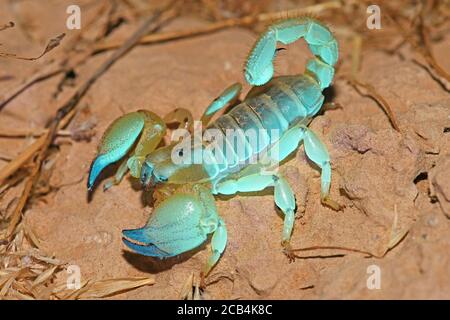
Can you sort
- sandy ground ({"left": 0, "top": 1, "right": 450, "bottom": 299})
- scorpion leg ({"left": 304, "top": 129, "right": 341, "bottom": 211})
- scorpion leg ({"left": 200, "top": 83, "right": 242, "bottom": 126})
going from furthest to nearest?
scorpion leg ({"left": 200, "top": 83, "right": 242, "bottom": 126})
scorpion leg ({"left": 304, "top": 129, "right": 341, "bottom": 211})
sandy ground ({"left": 0, "top": 1, "right": 450, "bottom": 299})

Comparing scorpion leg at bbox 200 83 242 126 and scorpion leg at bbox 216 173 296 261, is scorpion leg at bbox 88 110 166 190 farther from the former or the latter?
scorpion leg at bbox 216 173 296 261

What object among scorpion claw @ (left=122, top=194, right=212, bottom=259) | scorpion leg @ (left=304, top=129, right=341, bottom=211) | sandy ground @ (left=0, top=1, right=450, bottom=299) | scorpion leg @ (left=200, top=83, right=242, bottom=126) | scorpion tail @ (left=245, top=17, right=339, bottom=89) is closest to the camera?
sandy ground @ (left=0, top=1, right=450, bottom=299)

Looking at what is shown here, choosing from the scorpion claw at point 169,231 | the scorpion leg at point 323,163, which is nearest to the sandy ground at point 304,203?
the scorpion leg at point 323,163

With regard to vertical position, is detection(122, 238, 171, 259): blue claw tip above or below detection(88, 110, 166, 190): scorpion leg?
below

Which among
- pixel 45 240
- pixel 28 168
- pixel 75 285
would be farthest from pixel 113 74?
pixel 75 285

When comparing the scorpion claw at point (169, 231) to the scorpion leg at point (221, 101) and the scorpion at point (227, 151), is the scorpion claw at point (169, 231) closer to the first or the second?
the scorpion at point (227, 151)

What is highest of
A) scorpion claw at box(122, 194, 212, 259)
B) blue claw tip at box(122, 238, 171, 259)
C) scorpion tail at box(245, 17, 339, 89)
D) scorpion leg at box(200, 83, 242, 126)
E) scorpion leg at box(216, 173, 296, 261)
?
scorpion tail at box(245, 17, 339, 89)

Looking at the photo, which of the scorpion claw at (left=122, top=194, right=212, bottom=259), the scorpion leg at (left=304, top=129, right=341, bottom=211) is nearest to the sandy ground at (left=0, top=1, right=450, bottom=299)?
the scorpion leg at (left=304, top=129, right=341, bottom=211)
